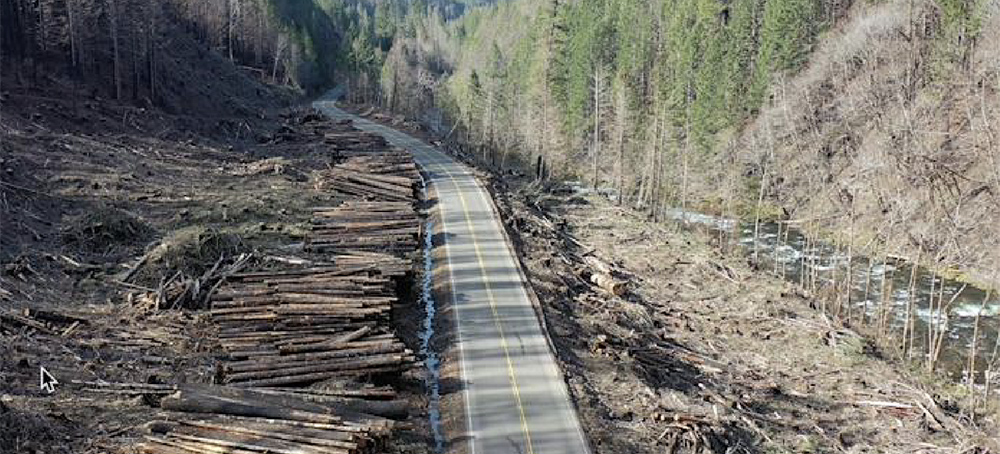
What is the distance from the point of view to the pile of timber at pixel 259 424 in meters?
16.0

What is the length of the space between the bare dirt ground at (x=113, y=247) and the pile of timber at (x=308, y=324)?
100cm

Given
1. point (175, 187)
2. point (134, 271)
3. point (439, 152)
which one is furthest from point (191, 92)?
point (134, 271)

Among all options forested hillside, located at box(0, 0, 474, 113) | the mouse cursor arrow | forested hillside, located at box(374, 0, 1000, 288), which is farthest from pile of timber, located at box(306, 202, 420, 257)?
forested hillside, located at box(0, 0, 474, 113)

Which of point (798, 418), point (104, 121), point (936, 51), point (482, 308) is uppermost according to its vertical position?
point (936, 51)

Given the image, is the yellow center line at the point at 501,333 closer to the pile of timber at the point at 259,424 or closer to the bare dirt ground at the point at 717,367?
the bare dirt ground at the point at 717,367

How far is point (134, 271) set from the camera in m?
27.1

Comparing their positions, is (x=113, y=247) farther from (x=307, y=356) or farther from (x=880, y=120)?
(x=880, y=120)

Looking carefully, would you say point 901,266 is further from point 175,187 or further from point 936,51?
point 175,187

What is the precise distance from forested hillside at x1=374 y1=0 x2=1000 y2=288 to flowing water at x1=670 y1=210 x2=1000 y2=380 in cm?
214

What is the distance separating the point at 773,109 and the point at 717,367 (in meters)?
45.6

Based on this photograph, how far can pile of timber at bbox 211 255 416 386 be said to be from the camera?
21000 millimetres

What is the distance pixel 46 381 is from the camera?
60.6 ft

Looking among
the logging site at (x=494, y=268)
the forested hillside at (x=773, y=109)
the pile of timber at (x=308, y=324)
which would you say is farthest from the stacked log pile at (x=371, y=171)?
the pile of timber at (x=308, y=324)

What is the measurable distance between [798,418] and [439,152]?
4756 cm
